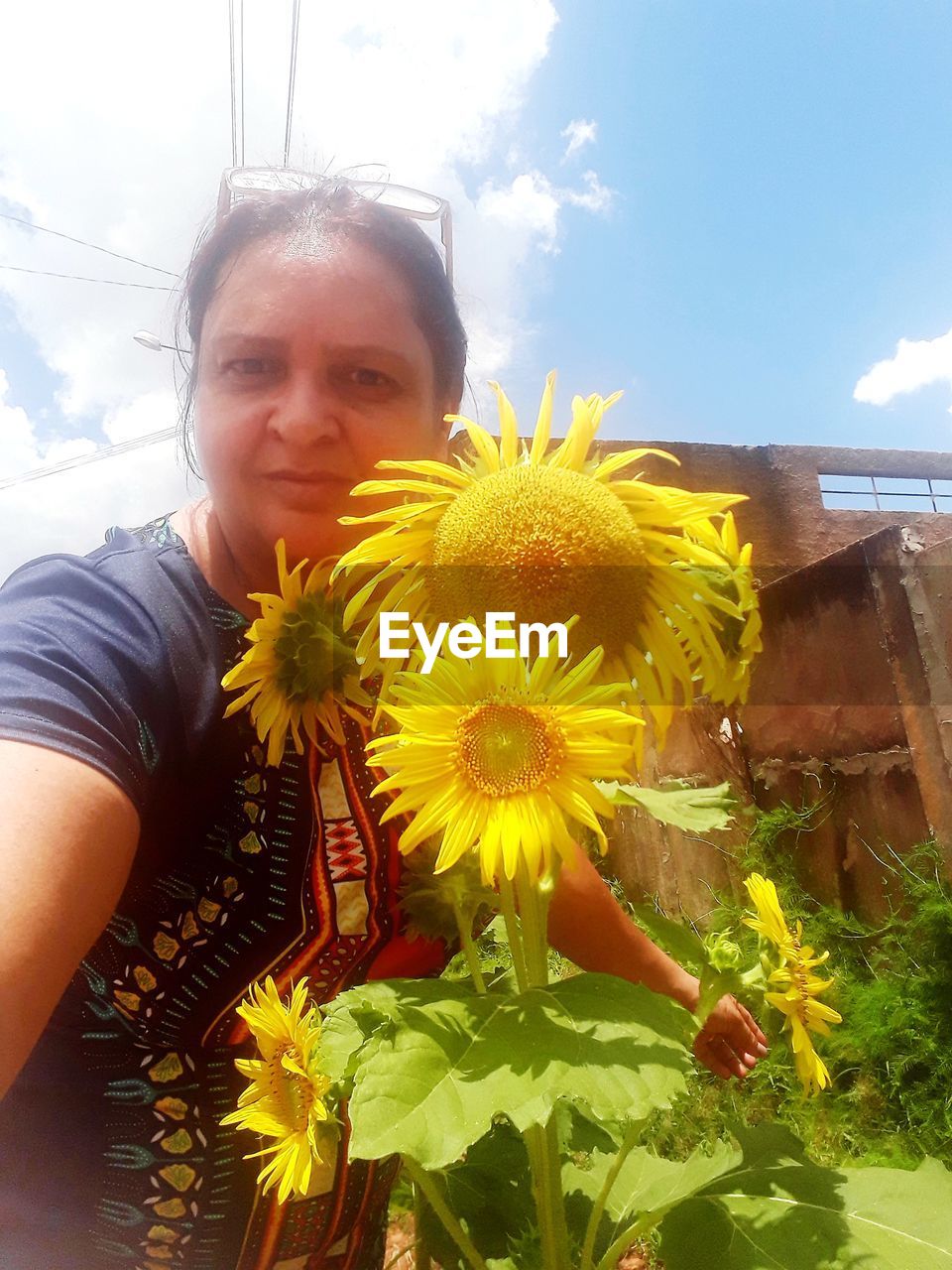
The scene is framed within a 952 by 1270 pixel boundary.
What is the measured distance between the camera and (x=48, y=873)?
0.34 m

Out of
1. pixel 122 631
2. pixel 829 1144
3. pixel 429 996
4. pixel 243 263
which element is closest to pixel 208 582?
pixel 122 631

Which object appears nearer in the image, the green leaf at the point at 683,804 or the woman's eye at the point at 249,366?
the green leaf at the point at 683,804

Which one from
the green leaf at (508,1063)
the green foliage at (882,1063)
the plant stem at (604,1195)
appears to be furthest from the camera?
the green foliage at (882,1063)

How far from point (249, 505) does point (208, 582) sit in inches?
4.6

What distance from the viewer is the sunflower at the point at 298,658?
33 centimetres

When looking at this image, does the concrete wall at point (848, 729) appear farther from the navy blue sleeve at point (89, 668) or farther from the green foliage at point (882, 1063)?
the navy blue sleeve at point (89, 668)

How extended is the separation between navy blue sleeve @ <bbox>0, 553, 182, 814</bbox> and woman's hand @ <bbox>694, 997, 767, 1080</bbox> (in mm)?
341

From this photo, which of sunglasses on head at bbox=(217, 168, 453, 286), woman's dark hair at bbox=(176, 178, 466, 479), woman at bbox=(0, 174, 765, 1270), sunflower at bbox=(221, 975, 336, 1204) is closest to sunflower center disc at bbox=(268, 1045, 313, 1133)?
sunflower at bbox=(221, 975, 336, 1204)

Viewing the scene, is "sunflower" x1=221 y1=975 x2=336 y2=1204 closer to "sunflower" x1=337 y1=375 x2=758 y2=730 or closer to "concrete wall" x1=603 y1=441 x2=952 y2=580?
"sunflower" x1=337 y1=375 x2=758 y2=730

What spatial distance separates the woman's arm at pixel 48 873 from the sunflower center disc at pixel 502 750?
0.63 ft

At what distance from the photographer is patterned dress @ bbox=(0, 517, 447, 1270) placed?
1.51ft

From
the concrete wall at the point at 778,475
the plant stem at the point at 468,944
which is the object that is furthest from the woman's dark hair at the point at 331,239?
the plant stem at the point at 468,944

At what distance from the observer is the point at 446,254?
0.51 meters

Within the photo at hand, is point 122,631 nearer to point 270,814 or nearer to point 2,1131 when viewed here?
point 270,814
